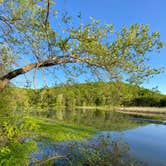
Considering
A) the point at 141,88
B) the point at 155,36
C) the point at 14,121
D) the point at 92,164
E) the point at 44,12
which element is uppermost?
the point at 44,12

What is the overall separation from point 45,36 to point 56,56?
2.33 feet

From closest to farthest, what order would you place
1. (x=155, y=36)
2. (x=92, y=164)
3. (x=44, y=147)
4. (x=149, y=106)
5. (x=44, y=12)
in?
(x=155, y=36) → (x=44, y=12) → (x=92, y=164) → (x=44, y=147) → (x=149, y=106)

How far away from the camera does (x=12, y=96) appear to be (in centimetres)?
1505

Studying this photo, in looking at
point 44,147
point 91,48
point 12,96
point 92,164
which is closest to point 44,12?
point 91,48

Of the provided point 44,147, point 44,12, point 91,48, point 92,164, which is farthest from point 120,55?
point 44,147

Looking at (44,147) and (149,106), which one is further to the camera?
(149,106)

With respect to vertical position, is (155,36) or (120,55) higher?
(155,36)

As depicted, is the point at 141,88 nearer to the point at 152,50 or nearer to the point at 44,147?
the point at 152,50

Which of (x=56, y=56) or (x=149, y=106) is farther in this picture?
(x=149, y=106)

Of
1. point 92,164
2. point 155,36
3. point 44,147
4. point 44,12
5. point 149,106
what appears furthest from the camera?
point 149,106

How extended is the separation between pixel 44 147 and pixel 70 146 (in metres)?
2.19

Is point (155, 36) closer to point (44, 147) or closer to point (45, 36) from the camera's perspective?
point (45, 36)

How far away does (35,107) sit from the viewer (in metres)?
7.11

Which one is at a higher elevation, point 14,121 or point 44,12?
point 44,12
